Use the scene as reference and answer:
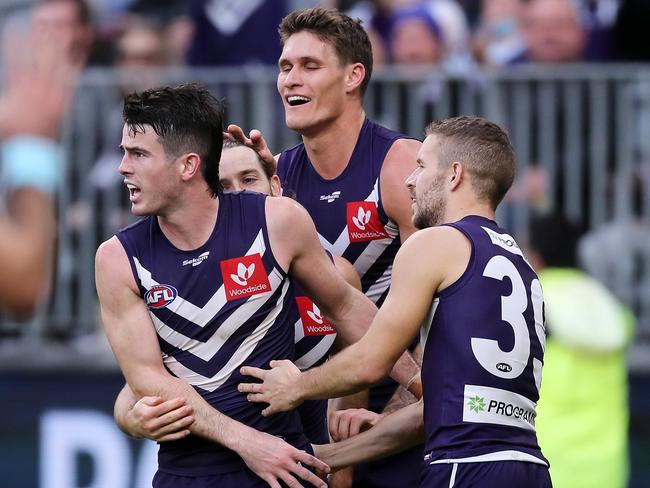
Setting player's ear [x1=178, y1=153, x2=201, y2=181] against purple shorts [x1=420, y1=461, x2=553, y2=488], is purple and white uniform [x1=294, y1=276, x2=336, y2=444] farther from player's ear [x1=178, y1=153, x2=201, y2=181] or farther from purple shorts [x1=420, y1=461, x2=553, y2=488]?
purple shorts [x1=420, y1=461, x2=553, y2=488]

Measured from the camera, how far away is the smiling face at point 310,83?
21.2 ft

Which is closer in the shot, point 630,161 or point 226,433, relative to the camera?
point 226,433

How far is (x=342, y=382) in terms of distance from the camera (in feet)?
17.8

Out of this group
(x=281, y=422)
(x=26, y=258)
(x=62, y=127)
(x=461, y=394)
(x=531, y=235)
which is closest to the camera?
(x=461, y=394)

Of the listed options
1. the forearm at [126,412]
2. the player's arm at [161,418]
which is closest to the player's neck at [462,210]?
the player's arm at [161,418]

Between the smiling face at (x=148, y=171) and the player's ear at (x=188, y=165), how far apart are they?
1.3 inches

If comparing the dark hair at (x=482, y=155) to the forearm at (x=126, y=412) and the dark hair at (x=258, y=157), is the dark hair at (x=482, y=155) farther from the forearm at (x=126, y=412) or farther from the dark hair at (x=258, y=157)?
the forearm at (x=126, y=412)

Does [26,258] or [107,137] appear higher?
[107,137]

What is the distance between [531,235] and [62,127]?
3.60m

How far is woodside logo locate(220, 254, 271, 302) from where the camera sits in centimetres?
545

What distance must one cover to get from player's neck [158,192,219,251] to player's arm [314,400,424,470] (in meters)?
1.19

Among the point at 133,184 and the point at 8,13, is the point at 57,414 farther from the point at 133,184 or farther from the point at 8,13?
the point at 133,184

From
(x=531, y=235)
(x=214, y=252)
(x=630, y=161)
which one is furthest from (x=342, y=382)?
(x=630, y=161)

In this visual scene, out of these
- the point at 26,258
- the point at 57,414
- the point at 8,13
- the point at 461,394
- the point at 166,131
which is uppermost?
the point at 8,13
